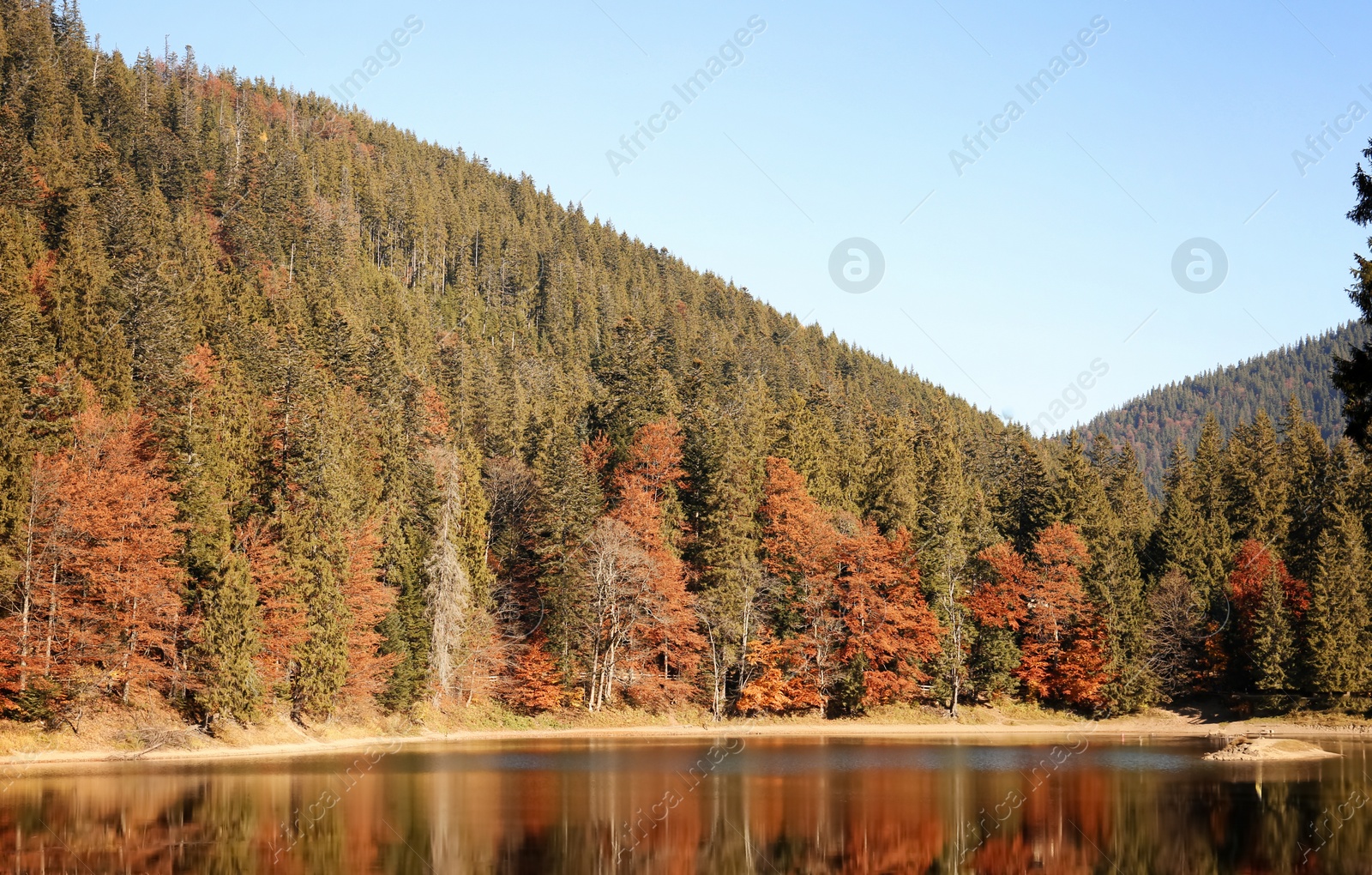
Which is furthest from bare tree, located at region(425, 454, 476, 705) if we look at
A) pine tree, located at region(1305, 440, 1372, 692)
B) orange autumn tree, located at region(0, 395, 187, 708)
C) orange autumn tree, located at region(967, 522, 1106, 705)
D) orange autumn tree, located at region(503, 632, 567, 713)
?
pine tree, located at region(1305, 440, 1372, 692)

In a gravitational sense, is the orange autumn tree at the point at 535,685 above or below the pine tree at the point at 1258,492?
below

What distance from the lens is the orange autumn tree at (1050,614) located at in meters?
82.6

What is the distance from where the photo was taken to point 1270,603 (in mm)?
80062

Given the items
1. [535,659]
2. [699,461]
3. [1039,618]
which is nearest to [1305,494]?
[1039,618]

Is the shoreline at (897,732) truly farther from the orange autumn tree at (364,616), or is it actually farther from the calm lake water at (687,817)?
the calm lake water at (687,817)

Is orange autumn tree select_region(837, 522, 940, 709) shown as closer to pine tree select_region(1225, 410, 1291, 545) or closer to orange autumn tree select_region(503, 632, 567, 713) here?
orange autumn tree select_region(503, 632, 567, 713)

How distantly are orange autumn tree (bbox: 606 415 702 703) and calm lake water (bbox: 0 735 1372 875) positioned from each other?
23818 millimetres

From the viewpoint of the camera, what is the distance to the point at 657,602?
7738 cm

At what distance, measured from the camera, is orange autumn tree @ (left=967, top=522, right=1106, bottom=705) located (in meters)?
82.6

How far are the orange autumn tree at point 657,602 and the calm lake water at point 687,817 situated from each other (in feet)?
78.1

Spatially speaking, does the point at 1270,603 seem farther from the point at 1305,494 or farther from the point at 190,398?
the point at 190,398

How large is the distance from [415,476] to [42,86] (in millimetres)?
82388

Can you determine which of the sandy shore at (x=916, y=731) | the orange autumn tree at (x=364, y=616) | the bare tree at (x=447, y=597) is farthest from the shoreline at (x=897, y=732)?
the bare tree at (x=447, y=597)

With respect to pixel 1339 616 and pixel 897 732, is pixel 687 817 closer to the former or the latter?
pixel 897 732
